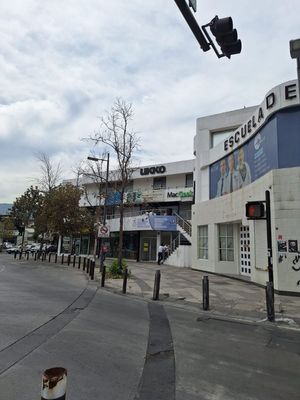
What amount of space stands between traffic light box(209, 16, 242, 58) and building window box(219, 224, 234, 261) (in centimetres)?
1540

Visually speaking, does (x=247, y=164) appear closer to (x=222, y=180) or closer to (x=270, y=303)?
(x=222, y=180)

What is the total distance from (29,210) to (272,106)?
33.4m

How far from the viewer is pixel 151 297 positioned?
1228 centimetres

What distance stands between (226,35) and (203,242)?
717 inches

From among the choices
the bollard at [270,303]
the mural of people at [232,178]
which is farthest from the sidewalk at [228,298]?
the mural of people at [232,178]

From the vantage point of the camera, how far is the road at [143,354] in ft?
14.5

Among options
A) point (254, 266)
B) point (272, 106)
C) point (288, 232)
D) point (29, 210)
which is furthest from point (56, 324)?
point (29, 210)

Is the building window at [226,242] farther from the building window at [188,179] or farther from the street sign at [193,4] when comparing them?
the building window at [188,179]

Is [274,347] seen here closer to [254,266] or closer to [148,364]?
[148,364]

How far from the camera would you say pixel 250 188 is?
17.1 m

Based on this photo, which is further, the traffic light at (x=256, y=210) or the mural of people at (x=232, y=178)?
the mural of people at (x=232, y=178)

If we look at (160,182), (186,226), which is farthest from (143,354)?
(160,182)

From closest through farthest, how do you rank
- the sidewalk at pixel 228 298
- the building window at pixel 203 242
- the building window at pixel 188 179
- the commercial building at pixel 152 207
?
the sidewalk at pixel 228 298 → the building window at pixel 203 242 → the commercial building at pixel 152 207 → the building window at pixel 188 179

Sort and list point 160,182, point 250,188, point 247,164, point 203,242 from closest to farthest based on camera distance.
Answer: point 250,188 < point 247,164 < point 203,242 < point 160,182
